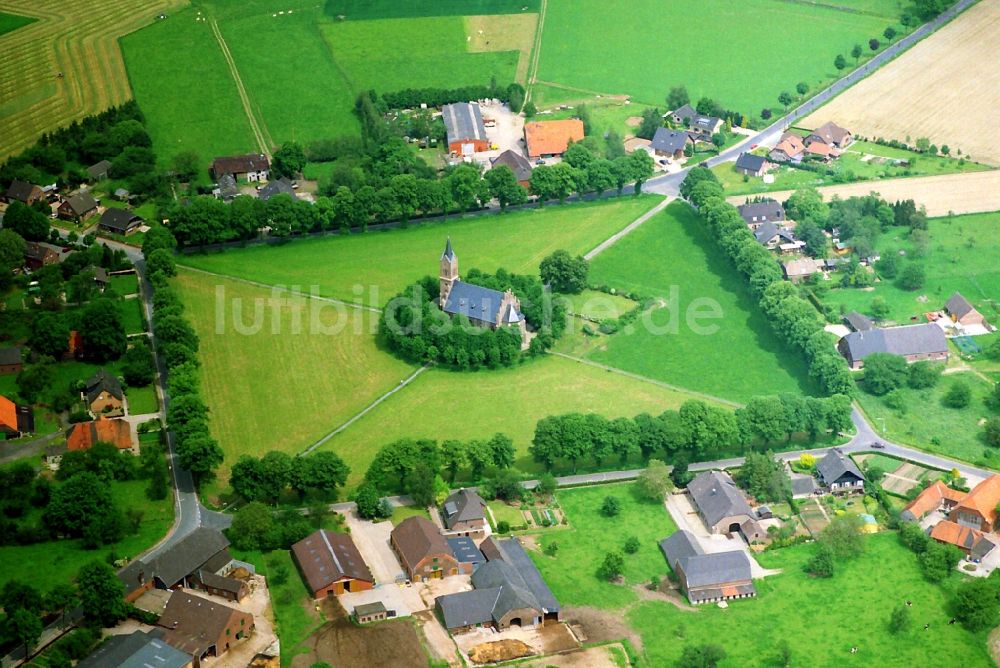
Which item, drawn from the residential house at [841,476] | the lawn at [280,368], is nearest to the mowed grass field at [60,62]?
the lawn at [280,368]

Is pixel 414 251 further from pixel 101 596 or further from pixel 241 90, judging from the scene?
pixel 101 596

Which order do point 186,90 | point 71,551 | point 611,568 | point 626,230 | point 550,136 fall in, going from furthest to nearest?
point 186,90, point 550,136, point 626,230, point 71,551, point 611,568

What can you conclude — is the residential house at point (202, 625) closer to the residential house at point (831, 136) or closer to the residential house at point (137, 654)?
the residential house at point (137, 654)

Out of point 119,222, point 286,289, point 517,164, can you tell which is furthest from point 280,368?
point 517,164

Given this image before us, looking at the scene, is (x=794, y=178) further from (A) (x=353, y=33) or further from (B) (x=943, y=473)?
(A) (x=353, y=33)

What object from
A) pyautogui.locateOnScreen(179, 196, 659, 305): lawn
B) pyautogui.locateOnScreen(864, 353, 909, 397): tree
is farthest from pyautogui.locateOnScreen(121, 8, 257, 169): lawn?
pyautogui.locateOnScreen(864, 353, 909, 397): tree

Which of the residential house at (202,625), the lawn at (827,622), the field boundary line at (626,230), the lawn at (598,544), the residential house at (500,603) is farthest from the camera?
the field boundary line at (626,230)

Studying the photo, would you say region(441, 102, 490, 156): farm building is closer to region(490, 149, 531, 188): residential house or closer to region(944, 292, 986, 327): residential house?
region(490, 149, 531, 188): residential house
